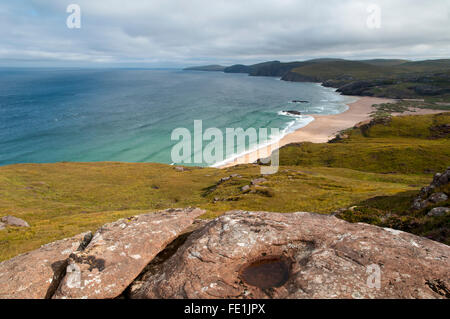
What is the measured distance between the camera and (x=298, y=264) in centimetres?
1018

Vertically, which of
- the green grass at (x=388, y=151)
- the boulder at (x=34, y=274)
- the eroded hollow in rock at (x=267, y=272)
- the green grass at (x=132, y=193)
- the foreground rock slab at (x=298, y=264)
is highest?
the foreground rock slab at (x=298, y=264)

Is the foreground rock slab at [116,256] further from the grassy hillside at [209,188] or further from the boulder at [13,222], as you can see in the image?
the boulder at [13,222]

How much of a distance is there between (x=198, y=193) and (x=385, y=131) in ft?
375

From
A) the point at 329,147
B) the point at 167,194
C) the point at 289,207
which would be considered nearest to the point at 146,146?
the point at 167,194

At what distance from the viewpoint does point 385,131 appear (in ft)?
404

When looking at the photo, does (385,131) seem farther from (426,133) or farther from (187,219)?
(187,219)

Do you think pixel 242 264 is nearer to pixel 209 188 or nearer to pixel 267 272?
pixel 267 272

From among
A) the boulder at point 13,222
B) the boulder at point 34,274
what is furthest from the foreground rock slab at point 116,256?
the boulder at point 13,222

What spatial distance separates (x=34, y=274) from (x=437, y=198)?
102 ft

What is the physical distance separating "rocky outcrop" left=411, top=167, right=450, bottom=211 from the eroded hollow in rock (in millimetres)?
19326

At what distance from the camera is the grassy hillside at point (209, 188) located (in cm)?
3300

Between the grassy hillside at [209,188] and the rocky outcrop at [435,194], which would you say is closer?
the rocky outcrop at [435,194]

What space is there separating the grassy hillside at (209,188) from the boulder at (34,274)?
1903cm

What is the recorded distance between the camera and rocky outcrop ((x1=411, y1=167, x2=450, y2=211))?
71.6 feet
